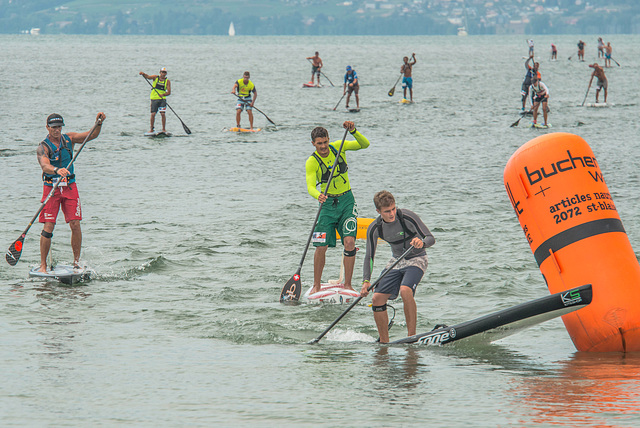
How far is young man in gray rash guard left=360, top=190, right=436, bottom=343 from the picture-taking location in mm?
8352

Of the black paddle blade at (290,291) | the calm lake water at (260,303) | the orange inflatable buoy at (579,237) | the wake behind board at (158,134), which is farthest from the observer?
the wake behind board at (158,134)

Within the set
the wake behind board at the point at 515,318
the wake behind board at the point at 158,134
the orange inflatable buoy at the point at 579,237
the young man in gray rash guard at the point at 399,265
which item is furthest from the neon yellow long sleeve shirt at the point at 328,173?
the wake behind board at the point at 158,134

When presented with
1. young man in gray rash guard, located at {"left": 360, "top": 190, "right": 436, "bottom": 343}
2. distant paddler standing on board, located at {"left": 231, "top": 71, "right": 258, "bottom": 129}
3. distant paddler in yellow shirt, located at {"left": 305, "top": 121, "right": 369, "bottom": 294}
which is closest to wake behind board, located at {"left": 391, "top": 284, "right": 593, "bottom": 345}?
young man in gray rash guard, located at {"left": 360, "top": 190, "right": 436, "bottom": 343}

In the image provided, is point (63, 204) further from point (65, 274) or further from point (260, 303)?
point (260, 303)

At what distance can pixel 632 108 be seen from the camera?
34.2m

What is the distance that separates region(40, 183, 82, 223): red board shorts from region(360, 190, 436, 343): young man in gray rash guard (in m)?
4.48

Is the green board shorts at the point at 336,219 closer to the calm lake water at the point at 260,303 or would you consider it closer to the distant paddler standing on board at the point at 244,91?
the calm lake water at the point at 260,303

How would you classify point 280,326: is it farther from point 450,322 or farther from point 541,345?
point 541,345

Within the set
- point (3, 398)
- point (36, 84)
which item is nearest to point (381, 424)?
point (3, 398)

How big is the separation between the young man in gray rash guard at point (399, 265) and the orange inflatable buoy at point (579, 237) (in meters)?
1.26

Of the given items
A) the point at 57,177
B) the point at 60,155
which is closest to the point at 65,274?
the point at 57,177

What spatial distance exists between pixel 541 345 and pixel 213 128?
2187cm

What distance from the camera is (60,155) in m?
10.6

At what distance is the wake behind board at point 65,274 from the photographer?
10.9m
